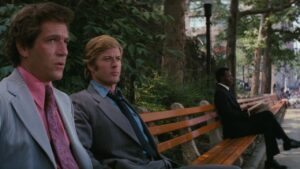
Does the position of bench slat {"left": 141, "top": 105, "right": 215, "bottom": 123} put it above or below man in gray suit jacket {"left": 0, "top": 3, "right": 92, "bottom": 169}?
below

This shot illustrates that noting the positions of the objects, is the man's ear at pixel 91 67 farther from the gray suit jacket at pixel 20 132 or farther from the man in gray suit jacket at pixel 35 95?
the gray suit jacket at pixel 20 132

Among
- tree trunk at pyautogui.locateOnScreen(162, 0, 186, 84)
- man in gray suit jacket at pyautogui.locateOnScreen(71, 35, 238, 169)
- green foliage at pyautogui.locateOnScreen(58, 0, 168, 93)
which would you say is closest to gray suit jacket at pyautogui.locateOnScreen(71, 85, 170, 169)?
man in gray suit jacket at pyautogui.locateOnScreen(71, 35, 238, 169)

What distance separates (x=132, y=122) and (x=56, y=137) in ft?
4.05

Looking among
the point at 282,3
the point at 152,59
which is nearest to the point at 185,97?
the point at 152,59

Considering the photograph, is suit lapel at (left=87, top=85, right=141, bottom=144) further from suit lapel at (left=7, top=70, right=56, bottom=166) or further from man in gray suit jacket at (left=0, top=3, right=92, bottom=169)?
suit lapel at (left=7, top=70, right=56, bottom=166)

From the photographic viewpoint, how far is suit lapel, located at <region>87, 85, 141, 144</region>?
11.8ft

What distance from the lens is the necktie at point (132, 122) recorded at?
12.1ft

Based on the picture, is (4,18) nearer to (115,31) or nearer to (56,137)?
(115,31)

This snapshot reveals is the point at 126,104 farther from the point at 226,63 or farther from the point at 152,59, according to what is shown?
the point at 226,63

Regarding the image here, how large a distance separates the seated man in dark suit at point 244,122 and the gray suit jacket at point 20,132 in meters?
6.41

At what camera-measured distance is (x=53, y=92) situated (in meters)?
2.63

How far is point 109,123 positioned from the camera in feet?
11.8

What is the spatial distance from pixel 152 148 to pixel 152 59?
185cm

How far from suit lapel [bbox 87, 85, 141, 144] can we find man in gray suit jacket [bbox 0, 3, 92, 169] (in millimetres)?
→ 935
